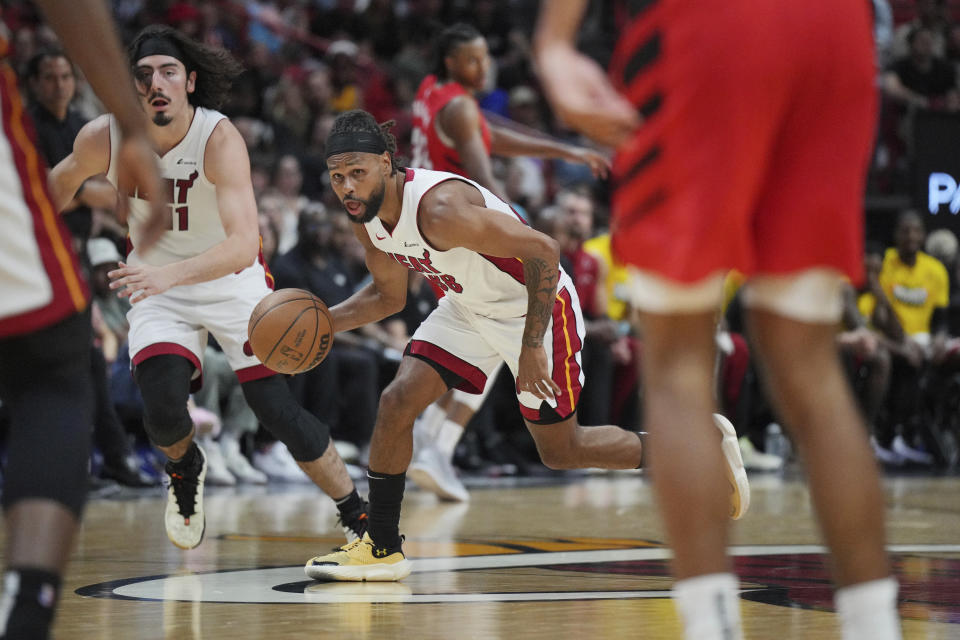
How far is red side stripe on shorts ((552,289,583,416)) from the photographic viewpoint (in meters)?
4.50

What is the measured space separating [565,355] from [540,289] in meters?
0.38

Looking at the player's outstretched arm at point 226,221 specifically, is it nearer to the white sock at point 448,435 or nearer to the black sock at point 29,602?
the black sock at point 29,602

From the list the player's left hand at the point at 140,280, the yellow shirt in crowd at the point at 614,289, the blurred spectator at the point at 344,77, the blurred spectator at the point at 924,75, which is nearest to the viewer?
the player's left hand at the point at 140,280

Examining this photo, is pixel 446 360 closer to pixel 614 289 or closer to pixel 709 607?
pixel 709 607

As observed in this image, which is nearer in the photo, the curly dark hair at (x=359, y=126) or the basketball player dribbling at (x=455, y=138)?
the curly dark hair at (x=359, y=126)

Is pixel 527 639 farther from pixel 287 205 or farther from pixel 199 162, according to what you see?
pixel 287 205

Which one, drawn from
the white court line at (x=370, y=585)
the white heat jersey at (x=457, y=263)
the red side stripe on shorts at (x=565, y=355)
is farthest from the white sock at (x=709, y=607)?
the red side stripe on shorts at (x=565, y=355)

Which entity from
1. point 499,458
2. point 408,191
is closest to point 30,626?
point 408,191

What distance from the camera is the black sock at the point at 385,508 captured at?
4.29m

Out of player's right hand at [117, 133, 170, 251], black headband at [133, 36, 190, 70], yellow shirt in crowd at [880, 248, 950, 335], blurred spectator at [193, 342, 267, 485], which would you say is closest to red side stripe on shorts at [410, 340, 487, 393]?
black headband at [133, 36, 190, 70]

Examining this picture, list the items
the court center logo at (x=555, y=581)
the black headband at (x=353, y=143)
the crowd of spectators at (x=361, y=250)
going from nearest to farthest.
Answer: the court center logo at (x=555, y=581), the black headband at (x=353, y=143), the crowd of spectators at (x=361, y=250)

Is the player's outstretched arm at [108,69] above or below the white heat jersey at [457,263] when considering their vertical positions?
below

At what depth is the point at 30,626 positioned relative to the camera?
198cm

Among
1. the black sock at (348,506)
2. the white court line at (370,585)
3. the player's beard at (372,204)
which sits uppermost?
the player's beard at (372,204)
